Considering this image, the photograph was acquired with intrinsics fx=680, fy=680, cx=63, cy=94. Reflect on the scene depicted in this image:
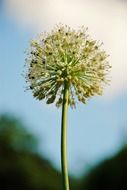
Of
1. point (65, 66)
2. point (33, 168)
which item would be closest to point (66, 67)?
point (65, 66)

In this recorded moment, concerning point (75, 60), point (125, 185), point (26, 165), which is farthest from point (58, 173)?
point (75, 60)

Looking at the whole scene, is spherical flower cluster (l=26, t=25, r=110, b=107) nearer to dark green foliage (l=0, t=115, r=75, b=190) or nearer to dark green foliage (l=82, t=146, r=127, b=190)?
dark green foliage (l=0, t=115, r=75, b=190)

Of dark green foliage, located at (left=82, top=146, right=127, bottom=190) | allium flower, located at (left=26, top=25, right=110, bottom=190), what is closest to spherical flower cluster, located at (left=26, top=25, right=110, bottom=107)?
allium flower, located at (left=26, top=25, right=110, bottom=190)

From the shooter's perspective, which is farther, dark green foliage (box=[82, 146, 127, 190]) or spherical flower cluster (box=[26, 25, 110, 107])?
dark green foliage (box=[82, 146, 127, 190])

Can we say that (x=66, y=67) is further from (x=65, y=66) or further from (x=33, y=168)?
(x=33, y=168)

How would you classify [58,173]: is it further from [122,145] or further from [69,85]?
[69,85]

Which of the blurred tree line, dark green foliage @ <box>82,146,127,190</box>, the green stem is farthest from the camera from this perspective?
dark green foliage @ <box>82,146,127,190</box>

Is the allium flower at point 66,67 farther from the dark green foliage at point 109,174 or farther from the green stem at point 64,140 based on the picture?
the dark green foliage at point 109,174

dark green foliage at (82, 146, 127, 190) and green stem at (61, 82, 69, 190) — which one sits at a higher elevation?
green stem at (61, 82, 69, 190)
